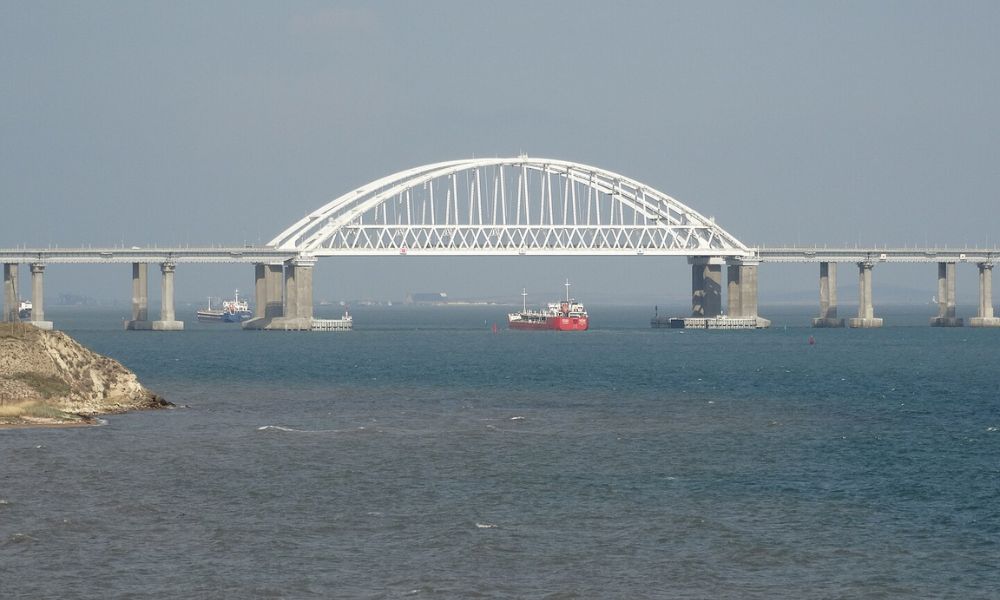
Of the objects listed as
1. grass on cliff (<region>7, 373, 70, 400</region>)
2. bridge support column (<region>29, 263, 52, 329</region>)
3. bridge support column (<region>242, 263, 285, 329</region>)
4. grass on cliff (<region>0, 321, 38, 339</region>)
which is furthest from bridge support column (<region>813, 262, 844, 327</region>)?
grass on cliff (<region>7, 373, 70, 400</region>)

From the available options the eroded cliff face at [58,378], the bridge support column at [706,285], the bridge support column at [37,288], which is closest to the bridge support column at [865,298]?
the bridge support column at [706,285]

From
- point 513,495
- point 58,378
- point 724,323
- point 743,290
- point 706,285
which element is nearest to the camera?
point 513,495

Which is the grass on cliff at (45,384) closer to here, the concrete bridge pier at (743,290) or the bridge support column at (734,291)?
the concrete bridge pier at (743,290)

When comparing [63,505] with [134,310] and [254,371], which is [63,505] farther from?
[134,310]

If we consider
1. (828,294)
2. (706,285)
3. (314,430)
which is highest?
(706,285)

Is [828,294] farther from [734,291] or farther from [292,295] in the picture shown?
[292,295]

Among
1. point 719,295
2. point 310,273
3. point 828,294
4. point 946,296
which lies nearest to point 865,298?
point 828,294
